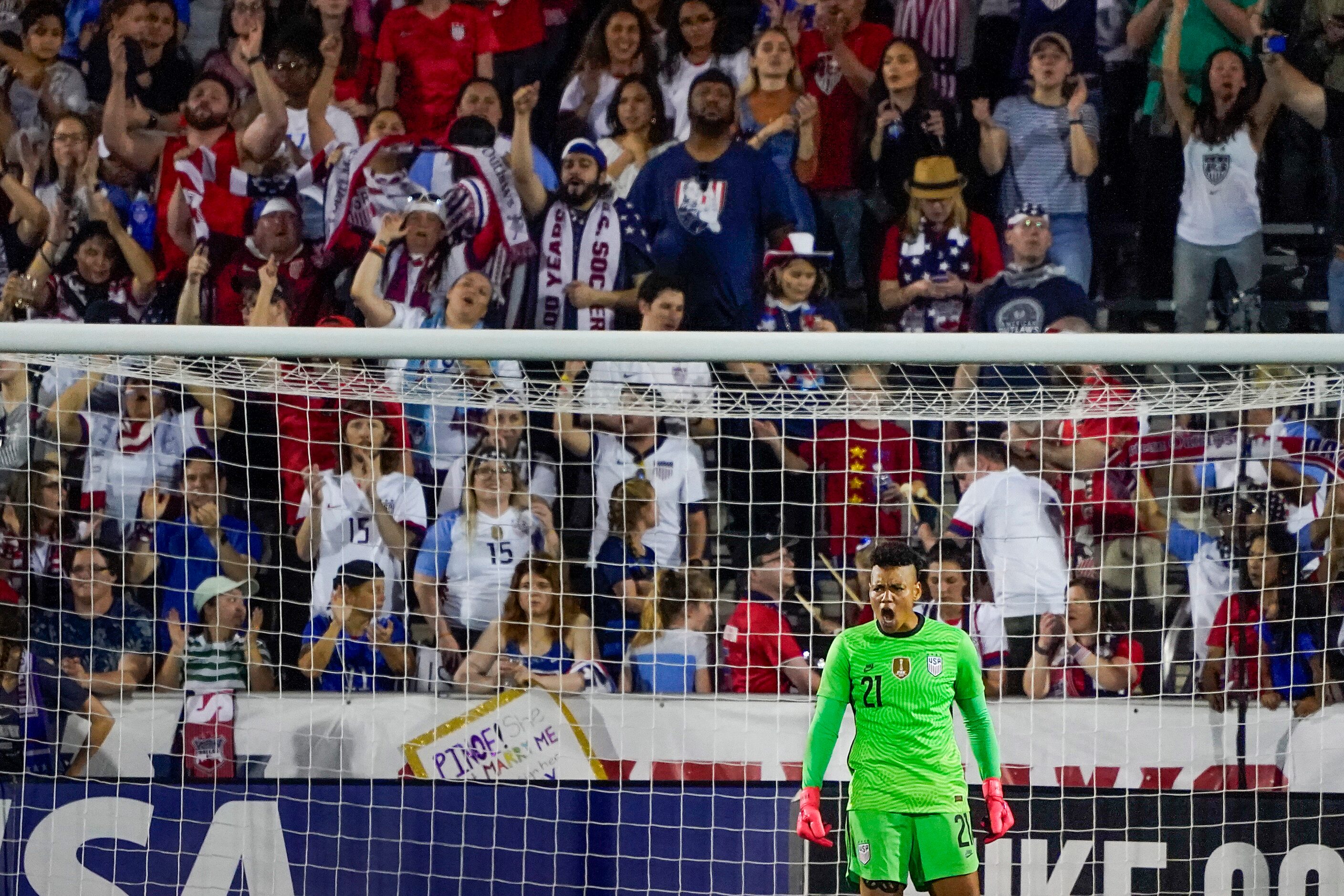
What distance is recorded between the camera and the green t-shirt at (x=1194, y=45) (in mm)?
5988

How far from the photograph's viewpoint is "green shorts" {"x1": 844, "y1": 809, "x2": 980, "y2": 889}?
3389 millimetres

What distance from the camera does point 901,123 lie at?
19.9 ft

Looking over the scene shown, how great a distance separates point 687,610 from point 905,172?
7.62 ft

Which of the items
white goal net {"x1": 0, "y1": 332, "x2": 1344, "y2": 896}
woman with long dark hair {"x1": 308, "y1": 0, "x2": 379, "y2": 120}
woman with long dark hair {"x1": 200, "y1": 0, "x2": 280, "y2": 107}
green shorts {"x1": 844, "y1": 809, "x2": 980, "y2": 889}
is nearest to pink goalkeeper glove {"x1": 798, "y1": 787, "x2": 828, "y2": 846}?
green shorts {"x1": 844, "y1": 809, "x2": 980, "y2": 889}

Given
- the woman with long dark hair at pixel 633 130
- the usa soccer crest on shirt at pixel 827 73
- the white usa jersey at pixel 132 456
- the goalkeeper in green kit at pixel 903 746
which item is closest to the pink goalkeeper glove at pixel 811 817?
the goalkeeper in green kit at pixel 903 746

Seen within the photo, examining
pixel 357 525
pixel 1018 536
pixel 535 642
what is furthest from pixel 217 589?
pixel 1018 536

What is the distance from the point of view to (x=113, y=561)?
16.9 ft

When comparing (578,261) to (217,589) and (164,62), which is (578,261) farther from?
(164,62)

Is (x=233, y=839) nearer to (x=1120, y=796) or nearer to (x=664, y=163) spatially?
(x=1120, y=796)

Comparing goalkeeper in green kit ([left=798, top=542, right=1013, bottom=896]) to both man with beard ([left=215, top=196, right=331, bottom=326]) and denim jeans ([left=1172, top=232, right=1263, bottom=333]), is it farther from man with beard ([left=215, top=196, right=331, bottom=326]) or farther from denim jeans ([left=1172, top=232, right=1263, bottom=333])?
man with beard ([left=215, top=196, right=331, bottom=326])

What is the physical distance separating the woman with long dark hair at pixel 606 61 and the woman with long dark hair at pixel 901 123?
41.8 inches

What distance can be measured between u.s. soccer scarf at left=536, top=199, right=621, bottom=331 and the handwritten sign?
6.14 ft

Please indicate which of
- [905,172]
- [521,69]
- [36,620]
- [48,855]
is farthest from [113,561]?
[905,172]

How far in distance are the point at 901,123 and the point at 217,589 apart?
355 centimetres
